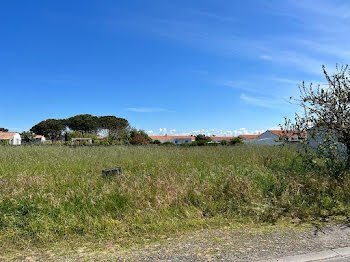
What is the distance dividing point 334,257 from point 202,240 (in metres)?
1.78

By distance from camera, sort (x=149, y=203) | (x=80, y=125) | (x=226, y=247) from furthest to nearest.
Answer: (x=80, y=125) → (x=149, y=203) → (x=226, y=247)

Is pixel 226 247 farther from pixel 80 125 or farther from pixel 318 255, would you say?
pixel 80 125

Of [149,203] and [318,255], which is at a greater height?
[149,203]

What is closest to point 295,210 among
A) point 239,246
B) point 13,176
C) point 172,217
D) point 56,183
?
point 239,246

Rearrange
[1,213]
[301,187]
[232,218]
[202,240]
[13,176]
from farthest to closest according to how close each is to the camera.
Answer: [13,176] < [301,187] < [232,218] < [1,213] < [202,240]

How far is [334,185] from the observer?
6.13 metres

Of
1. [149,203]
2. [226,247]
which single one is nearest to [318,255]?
[226,247]

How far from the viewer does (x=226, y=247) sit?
143 inches

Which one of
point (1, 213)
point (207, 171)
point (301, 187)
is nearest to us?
point (1, 213)

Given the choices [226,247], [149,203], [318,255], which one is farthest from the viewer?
[149,203]

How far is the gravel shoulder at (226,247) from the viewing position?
337cm

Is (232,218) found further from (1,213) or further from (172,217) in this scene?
(1,213)

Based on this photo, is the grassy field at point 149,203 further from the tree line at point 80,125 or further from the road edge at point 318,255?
the tree line at point 80,125

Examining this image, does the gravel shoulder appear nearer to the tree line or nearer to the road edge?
the road edge
